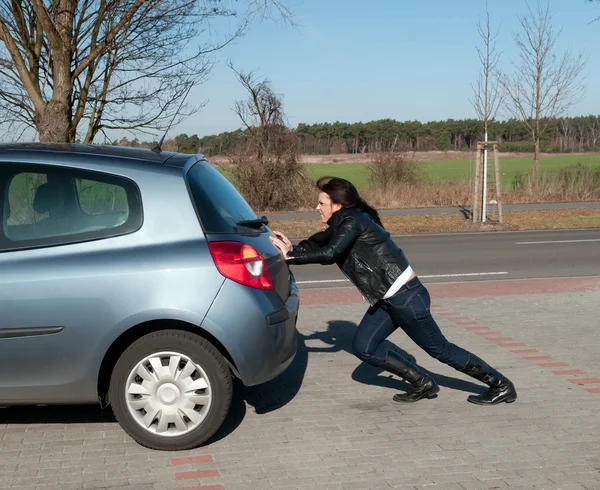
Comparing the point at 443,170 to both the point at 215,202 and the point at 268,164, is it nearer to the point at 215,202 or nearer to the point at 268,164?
the point at 268,164

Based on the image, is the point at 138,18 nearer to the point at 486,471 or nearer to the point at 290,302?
the point at 290,302

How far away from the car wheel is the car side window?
69 centimetres

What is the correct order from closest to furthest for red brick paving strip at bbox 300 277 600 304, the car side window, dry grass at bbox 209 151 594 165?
the car side window, red brick paving strip at bbox 300 277 600 304, dry grass at bbox 209 151 594 165

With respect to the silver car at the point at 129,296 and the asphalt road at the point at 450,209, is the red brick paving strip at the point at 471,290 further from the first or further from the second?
the asphalt road at the point at 450,209

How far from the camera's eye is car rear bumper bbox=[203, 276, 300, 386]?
4602mm

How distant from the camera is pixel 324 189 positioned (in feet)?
18.2

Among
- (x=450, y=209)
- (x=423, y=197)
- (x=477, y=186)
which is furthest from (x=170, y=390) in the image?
(x=423, y=197)

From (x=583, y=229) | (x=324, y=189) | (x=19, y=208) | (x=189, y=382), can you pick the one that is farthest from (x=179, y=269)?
(x=583, y=229)

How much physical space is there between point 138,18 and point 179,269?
923 cm

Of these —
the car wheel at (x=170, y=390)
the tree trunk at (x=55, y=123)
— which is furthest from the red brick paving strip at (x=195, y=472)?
the tree trunk at (x=55, y=123)

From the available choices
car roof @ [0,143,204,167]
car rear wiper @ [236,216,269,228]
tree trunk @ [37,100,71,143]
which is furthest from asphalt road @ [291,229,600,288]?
car roof @ [0,143,204,167]

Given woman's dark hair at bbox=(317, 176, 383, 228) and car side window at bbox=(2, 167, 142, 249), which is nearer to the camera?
car side window at bbox=(2, 167, 142, 249)

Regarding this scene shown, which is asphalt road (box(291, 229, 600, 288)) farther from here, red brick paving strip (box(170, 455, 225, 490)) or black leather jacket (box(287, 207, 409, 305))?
red brick paving strip (box(170, 455, 225, 490))

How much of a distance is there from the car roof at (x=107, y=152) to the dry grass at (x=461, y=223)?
15940 millimetres
